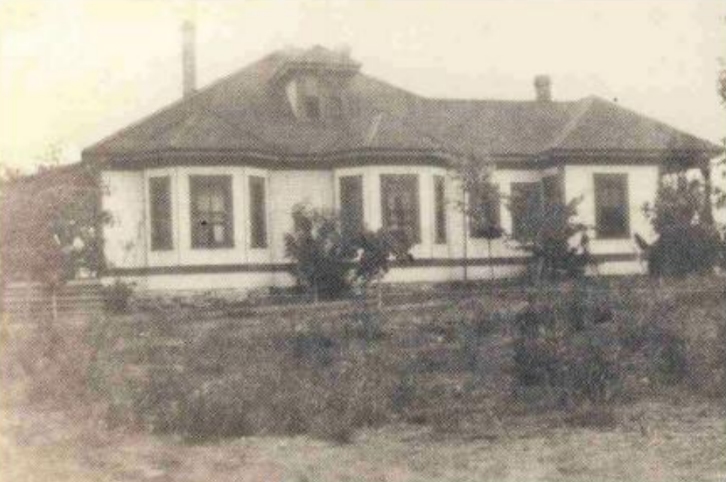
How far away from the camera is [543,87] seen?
104ft

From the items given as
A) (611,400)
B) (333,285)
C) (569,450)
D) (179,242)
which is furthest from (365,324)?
(179,242)

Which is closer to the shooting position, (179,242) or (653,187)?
(179,242)

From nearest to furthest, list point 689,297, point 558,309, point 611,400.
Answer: point 611,400 < point 558,309 < point 689,297

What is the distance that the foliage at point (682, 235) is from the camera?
80.5 ft

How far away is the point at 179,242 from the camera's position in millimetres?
23594

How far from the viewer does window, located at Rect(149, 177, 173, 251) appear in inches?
937

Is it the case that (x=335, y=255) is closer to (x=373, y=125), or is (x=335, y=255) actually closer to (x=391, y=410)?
(x=373, y=125)

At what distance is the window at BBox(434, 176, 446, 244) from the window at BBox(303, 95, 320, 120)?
3.87 m

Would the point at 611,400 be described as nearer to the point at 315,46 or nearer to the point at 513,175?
the point at 513,175

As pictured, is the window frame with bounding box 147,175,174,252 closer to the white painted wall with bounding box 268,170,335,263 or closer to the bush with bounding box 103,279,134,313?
the bush with bounding box 103,279,134,313

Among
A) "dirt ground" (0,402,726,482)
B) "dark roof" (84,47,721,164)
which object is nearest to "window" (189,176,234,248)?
"dark roof" (84,47,721,164)

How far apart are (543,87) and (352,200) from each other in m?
9.43

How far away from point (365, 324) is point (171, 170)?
10.7 meters

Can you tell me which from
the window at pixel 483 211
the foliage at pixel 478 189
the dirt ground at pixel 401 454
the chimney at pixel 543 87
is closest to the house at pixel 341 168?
the window at pixel 483 211
